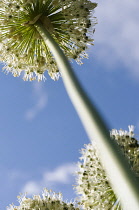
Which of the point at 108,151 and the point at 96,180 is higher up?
the point at 96,180

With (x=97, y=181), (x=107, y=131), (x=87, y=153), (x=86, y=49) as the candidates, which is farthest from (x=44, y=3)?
(x=107, y=131)

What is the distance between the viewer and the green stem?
1607mm

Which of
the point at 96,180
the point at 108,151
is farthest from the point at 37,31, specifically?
the point at 108,151

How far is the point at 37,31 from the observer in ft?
21.0

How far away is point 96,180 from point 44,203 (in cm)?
157

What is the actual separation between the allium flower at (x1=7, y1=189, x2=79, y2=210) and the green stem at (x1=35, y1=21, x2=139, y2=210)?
4.38m

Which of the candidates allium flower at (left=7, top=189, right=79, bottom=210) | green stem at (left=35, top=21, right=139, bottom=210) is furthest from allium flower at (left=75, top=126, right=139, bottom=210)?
green stem at (left=35, top=21, right=139, bottom=210)

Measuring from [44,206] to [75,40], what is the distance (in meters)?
3.49

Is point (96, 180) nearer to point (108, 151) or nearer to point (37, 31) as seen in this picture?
point (37, 31)

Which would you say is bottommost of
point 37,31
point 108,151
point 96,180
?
point 108,151

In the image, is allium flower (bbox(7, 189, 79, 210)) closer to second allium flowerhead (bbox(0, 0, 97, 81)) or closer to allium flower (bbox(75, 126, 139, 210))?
allium flower (bbox(75, 126, 139, 210))

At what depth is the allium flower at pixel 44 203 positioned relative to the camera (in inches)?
272

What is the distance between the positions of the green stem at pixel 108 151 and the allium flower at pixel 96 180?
10.6 ft

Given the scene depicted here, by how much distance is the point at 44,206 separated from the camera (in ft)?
22.7
